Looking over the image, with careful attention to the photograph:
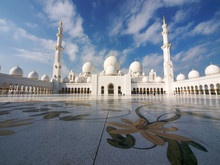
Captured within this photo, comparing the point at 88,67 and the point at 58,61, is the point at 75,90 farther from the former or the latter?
the point at 88,67

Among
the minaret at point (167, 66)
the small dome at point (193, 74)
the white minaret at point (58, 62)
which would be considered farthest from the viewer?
the white minaret at point (58, 62)

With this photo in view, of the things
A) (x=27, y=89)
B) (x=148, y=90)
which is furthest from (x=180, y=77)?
(x=27, y=89)

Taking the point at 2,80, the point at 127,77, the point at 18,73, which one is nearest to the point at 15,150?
the point at 2,80

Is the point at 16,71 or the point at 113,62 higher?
the point at 113,62

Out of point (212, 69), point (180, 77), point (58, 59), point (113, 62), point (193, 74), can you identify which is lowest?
point (180, 77)

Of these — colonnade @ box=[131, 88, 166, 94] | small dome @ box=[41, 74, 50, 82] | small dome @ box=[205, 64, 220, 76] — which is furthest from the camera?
small dome @ box=[41, 74, 50, 82]

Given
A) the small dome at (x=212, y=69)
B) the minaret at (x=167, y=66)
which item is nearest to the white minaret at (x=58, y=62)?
the minaret at (x=167, y=66)

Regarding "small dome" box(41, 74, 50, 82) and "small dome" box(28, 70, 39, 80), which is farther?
"small dome" box(41, 74, 50, 82)

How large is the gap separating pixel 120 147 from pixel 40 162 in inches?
19.0

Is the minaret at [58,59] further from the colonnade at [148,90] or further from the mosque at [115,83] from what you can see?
the colonnade at [148,90]

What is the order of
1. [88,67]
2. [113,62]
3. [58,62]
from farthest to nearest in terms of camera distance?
[88,67]
[113,62]
[58,62]

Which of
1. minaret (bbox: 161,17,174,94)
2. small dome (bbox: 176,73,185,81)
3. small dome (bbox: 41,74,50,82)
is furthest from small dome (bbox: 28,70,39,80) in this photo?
small dome (bbox: 176,73,185,81)

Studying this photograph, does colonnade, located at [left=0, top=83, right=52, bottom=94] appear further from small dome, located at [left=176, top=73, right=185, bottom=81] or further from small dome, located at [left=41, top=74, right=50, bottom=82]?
small dome, located at [left=176, top=73, right=185, bottom=81]

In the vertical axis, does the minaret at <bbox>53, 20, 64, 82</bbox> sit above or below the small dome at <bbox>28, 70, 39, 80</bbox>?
above
